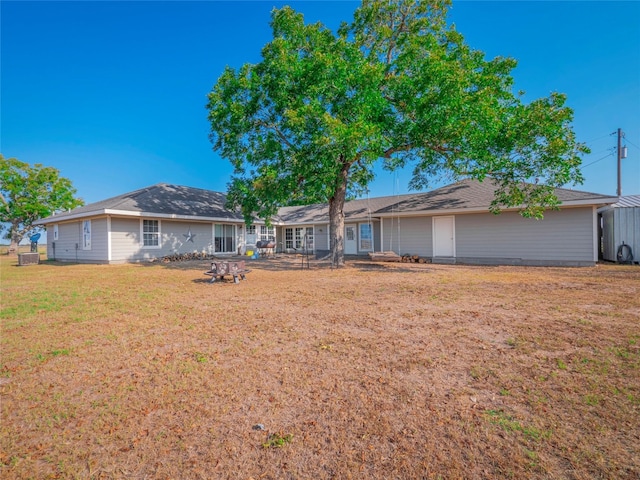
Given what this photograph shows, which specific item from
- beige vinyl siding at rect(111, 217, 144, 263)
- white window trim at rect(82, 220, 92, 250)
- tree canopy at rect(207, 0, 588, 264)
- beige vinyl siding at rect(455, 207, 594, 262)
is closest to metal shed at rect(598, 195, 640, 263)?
beige vinyl siding at rect(455, 207, 594, 262)

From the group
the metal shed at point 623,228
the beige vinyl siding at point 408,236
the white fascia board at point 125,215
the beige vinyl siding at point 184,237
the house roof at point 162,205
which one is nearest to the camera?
the metal shed at point 623,228

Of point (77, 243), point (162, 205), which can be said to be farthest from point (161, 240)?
point (77, 243)

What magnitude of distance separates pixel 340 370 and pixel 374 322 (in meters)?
1.96

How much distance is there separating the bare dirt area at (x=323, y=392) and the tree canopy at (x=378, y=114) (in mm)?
7041

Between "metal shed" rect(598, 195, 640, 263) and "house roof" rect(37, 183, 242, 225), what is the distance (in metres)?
20.9

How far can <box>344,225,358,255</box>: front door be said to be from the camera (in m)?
21.3

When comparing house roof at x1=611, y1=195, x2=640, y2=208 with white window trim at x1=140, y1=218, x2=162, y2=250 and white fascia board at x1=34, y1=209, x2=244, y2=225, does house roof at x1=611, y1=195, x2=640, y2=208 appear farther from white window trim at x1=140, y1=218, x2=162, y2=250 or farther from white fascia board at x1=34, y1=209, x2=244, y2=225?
white window trim at x1=140, y1=218, x2=162, y2=250

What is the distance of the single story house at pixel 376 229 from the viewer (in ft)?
43.6

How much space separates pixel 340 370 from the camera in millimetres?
3490

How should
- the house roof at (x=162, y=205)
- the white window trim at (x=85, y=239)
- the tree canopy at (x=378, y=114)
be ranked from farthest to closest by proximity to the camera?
the white window trim at (x=85, y=239)
the house roof at (x=162, y=205)
the tree canopy at (x=378, y=114)

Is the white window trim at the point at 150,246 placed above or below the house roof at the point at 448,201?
below

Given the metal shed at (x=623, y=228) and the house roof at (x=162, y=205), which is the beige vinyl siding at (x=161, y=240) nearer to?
the house roof at (x=162, y=205)

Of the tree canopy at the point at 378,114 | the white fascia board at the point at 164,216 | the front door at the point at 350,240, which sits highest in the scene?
the tree canopy at the point at 378,114

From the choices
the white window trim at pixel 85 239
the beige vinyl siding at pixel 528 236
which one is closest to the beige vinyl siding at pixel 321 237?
the beige vinyl siding at pixel 528 236
